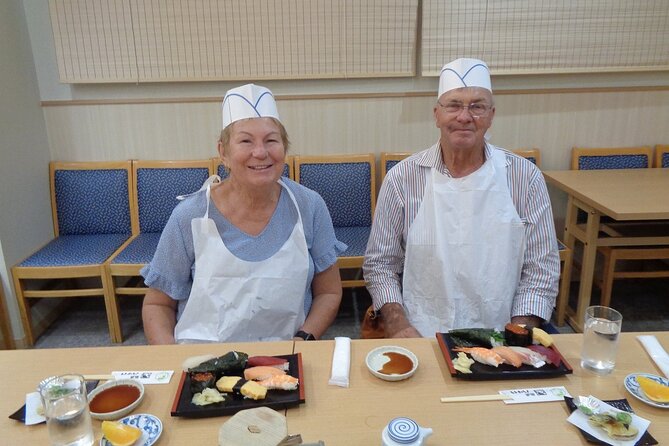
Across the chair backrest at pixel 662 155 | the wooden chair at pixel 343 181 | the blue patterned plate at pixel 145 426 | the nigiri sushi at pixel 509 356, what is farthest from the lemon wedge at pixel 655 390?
the chair backrest at pixel 662 155

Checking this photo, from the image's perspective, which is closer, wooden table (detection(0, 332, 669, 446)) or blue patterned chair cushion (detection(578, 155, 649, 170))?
wooden table (detection(0, 332, 669, 446))

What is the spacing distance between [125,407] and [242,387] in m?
0.25

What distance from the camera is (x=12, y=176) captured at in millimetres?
2891

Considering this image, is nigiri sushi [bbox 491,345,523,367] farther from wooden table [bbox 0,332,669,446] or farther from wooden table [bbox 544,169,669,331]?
wooden table [bbox 544,169,669,331]

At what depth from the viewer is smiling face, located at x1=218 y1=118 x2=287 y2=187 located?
154 centimetres

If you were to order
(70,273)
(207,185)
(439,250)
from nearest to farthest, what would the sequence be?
(207,185) → (439,250) → (70,273)

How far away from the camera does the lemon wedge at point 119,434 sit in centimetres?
96

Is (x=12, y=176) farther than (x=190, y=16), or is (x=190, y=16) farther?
(x=190, y=16)

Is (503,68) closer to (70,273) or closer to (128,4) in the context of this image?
(128,4)

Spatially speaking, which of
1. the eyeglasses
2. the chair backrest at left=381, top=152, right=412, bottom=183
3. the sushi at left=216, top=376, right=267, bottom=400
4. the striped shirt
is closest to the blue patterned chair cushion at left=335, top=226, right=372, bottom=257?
the chair backrest at left=381, top=152, right=412, bottom=183

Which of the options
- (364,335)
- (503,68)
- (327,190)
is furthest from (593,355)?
(503,68)

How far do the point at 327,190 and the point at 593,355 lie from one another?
2193 millimetres

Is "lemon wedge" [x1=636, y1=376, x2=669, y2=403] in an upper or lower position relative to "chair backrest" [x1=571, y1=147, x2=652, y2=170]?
lower

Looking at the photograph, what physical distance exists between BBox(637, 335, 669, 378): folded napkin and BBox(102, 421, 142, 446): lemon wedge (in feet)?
3.98
